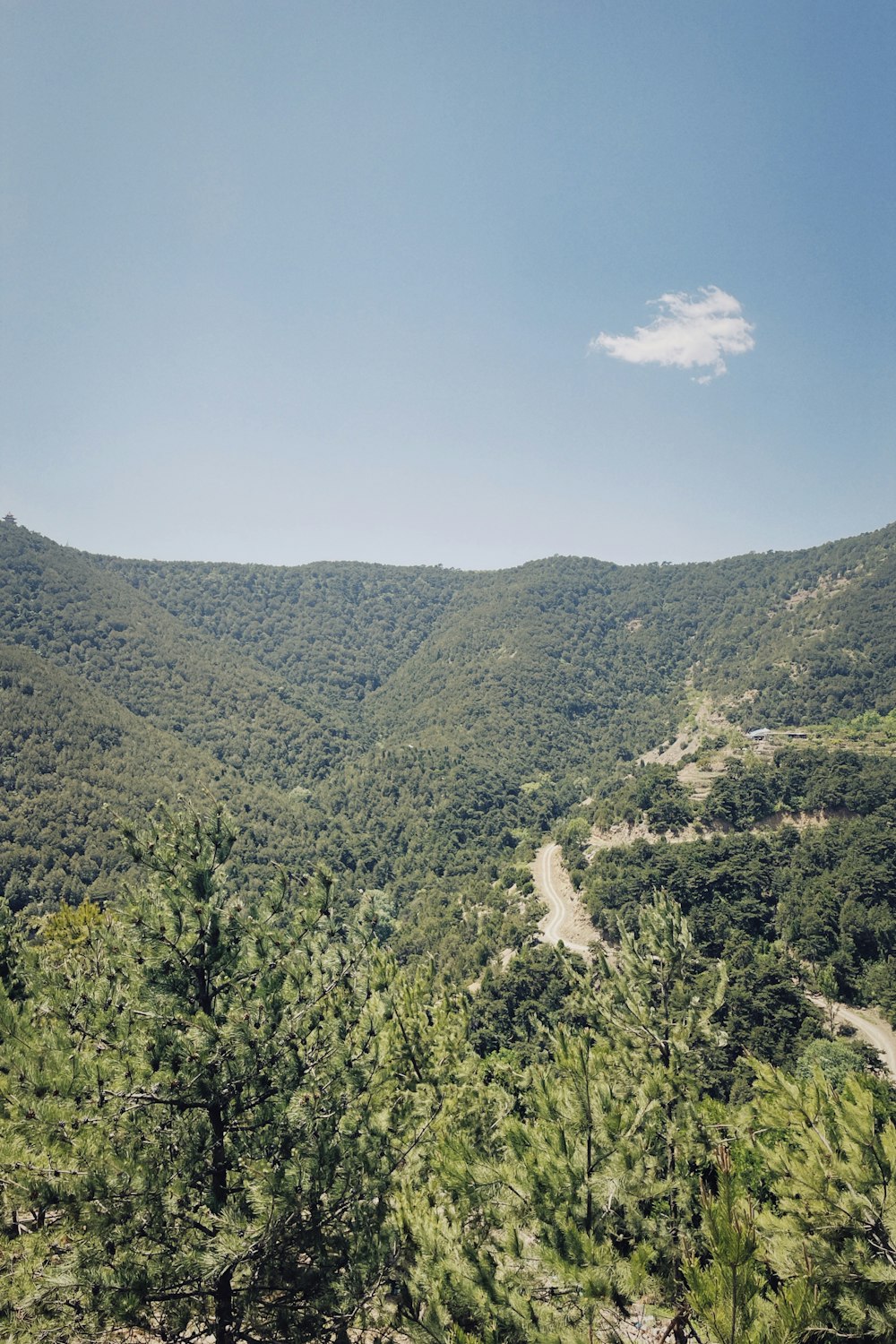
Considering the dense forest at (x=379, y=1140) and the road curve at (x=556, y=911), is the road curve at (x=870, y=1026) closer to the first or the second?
the dense forest at (x=379, y=1140)

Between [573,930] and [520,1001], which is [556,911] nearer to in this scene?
[573,930]

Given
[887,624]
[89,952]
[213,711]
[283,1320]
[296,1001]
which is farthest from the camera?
[213,711]

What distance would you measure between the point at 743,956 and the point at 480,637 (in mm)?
145522

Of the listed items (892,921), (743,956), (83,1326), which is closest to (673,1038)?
(83,1326)

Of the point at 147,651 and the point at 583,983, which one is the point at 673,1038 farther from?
the point at 147,651

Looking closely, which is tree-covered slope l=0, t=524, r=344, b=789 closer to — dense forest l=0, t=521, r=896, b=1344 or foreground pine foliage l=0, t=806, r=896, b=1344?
dense forest l=0, t=521, r=896, b=1344

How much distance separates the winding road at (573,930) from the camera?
1481 inches

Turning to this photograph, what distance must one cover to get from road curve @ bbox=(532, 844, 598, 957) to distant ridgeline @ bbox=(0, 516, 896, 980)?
3.00 meters

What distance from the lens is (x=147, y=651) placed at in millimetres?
149375

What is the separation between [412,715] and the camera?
15412 cm

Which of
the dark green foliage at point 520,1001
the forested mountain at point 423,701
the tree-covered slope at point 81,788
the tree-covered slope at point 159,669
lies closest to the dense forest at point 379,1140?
the dark green foliage at point 520,1001

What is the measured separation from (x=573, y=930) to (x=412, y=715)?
10265cm

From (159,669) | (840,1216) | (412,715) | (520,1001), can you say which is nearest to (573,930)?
(520,1001)

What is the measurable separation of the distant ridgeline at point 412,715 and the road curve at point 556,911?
9.86ft
